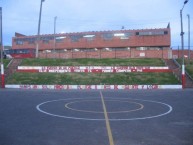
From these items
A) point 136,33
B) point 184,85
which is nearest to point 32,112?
point 184,85

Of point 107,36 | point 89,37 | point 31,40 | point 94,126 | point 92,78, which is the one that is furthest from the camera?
point 31,40

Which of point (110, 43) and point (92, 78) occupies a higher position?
point (110, 43)

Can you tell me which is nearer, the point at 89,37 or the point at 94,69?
the point at 94,69

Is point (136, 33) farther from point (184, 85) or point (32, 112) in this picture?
point (32, 112)

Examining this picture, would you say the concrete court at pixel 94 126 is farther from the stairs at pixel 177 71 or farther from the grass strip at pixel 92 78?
the grass strip at pixel 92 78

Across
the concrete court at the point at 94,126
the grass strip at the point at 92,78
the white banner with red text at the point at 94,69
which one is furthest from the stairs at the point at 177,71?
the concrete court at the point at 94,126

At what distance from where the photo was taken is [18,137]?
403 inches

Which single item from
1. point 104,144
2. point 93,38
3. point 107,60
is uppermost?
point 93,38

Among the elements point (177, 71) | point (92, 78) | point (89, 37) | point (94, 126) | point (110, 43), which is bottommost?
point (94, 126)

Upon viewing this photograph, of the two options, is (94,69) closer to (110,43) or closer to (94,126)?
(94,126)

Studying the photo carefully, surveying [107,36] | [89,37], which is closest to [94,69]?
[107,36]

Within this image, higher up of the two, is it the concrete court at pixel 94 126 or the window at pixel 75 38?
the window at pixel 75 38

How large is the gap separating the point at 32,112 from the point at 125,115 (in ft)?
17.4

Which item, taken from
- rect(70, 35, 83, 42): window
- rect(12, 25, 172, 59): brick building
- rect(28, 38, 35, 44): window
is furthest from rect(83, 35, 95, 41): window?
rect(28, 38, 35, 44): window
